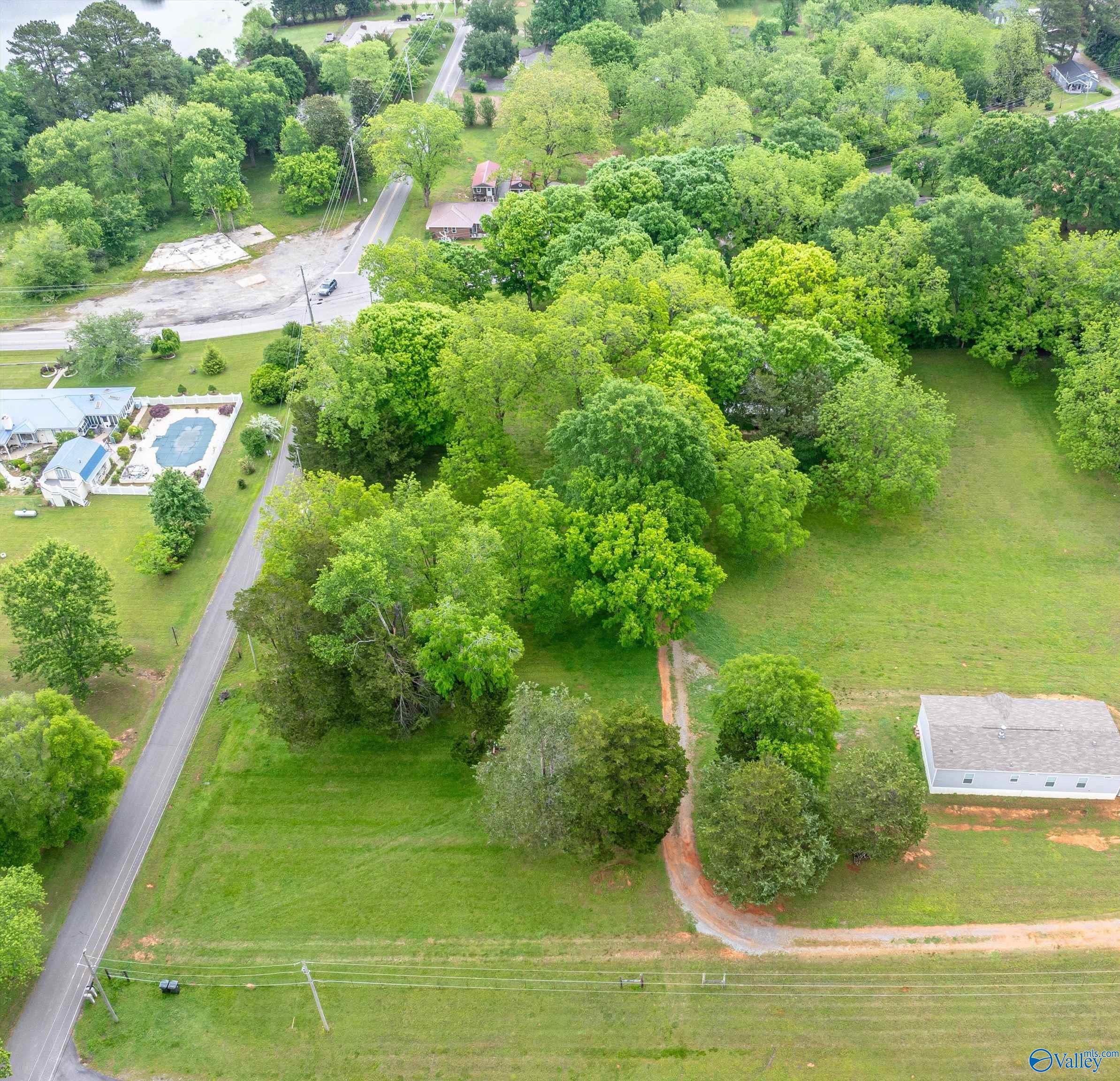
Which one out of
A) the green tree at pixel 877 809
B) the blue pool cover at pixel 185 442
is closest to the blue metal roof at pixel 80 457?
the blue pool cover at pixel 185 442

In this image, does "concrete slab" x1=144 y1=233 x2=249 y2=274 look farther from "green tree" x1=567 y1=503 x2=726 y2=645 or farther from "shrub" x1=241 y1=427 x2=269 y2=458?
"green tree" x1=567 y1=503 x2=726 y2=645

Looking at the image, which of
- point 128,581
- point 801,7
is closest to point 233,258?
point 128,581

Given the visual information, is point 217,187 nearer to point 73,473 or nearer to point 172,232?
point 172,232

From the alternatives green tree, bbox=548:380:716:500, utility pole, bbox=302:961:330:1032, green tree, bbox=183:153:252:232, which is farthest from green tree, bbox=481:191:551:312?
utility pole, bbox=302:961:330:1032

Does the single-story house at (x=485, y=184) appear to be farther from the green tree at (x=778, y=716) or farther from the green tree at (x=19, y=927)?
the green tree at (x=19, y=927)
